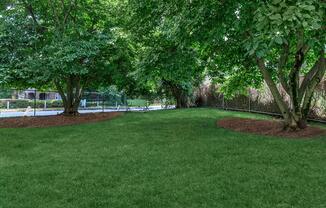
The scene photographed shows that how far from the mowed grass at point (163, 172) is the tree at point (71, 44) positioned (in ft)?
12.4

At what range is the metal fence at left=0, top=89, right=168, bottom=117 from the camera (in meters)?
16.7

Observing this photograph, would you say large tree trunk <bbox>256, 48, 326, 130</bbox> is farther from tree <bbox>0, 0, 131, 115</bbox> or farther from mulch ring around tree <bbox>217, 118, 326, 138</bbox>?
tree <bbox>0, 0, 131, 115</bbox>

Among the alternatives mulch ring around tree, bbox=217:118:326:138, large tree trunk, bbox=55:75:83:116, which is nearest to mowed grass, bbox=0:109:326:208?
mulch ring around tree, bbox=217:118:326:138

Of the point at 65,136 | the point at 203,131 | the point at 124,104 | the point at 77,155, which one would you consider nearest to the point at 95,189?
Answer: the point at 77,155

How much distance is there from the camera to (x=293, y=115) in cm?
889

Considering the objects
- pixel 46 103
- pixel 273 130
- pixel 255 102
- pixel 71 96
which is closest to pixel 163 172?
pixel 273 130

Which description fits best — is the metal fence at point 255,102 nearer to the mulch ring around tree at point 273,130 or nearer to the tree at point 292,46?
the tree at point 292,46

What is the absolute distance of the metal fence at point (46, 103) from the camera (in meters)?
16.7

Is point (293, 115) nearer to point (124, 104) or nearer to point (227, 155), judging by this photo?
point (227, 155)

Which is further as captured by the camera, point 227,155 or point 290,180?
point 227,155

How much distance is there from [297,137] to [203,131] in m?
2.59

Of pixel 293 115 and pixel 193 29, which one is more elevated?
pixel 193 29

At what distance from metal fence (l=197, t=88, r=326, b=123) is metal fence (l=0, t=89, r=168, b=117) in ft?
15.3

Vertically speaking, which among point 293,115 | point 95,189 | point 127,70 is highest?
point 127,70
